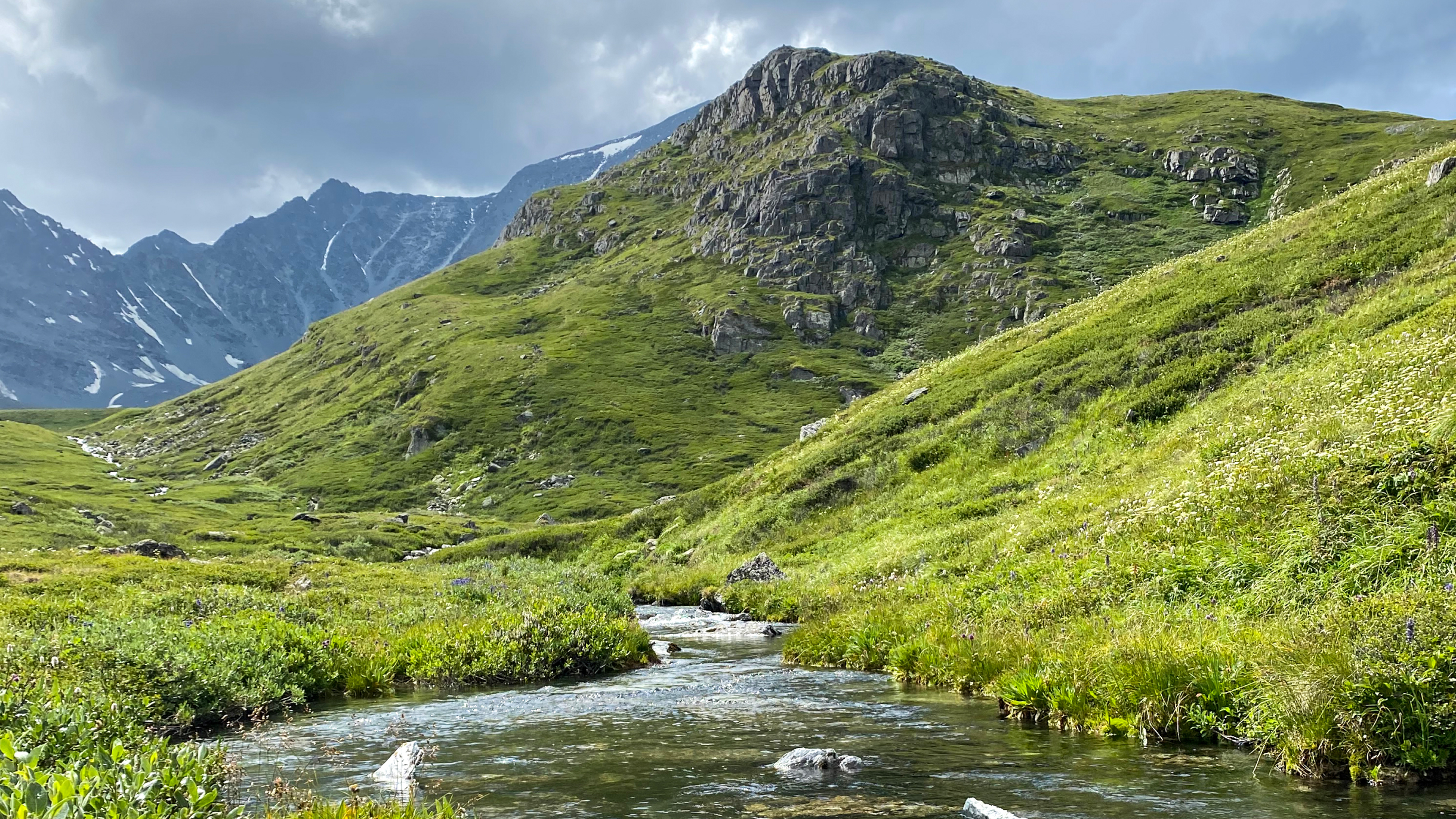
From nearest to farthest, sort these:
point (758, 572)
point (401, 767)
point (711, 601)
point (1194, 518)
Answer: point (401, 767) → point (1194, 518) → point (758, 572) → point (711, 601)

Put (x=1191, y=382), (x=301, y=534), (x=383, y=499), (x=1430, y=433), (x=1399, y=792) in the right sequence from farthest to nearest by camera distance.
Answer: (x=383, y=499) < (x=301, y=534) < (x=1191, y=382) < (x=1430, y=433) < (x=1399, y=792)

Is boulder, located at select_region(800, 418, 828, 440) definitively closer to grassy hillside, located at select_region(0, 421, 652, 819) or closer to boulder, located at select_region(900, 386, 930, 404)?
boulder, located at select_region(900, 386, 930, 404)

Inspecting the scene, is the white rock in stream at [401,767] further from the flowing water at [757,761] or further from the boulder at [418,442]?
the boulder at [418,442]

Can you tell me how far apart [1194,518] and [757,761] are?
39.6 ft

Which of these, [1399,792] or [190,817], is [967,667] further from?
[190,817]

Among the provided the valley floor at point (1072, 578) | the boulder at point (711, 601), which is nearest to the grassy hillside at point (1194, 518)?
the valley floor at point (1072, 578)

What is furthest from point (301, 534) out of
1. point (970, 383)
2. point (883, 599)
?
point (883, 599)

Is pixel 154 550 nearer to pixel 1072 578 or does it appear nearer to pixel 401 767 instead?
pixel 401 767

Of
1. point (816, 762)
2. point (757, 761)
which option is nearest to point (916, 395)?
point (757, 761)

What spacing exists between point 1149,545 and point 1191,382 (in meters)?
17.1

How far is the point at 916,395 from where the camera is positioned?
51.7m

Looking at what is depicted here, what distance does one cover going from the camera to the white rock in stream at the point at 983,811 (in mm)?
7664

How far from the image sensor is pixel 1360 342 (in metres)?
24.1

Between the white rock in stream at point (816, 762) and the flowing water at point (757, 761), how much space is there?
0.19m
